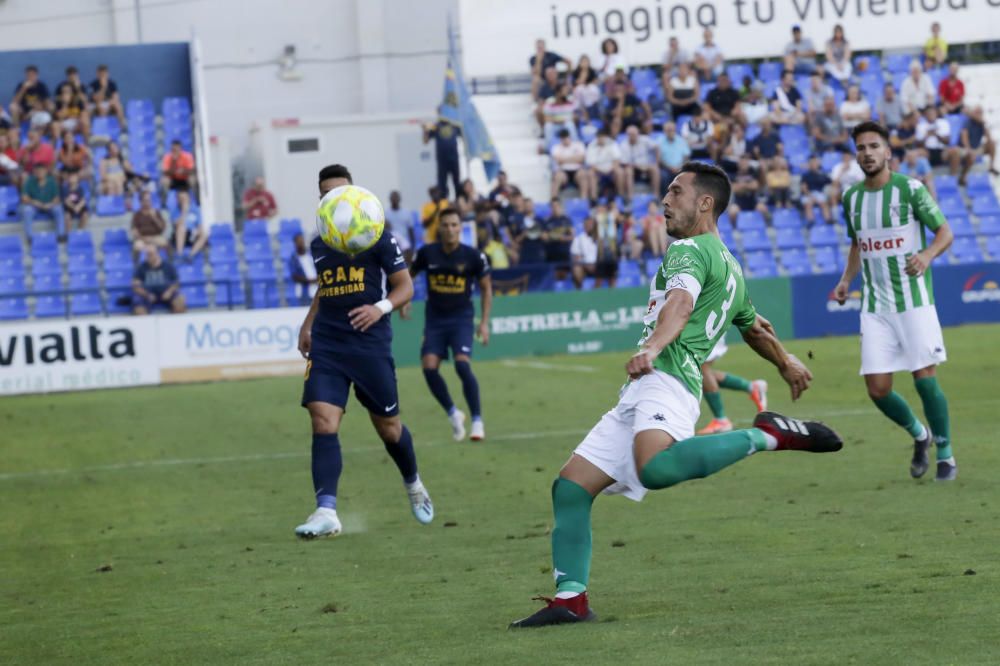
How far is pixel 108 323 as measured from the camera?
82.8ft

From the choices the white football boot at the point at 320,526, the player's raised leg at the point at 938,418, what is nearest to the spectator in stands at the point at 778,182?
the player's raised leg at the point at 938,418

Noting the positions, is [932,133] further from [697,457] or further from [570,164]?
[697,457]

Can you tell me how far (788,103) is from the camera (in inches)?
1340

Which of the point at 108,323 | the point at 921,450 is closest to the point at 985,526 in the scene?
the point at 921,450

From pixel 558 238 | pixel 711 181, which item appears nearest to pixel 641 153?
pixel 558 238

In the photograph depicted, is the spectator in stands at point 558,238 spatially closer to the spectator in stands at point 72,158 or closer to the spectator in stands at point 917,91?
the spectator in stands at point 72,158

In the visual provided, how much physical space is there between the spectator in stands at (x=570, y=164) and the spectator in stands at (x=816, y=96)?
16.4ft

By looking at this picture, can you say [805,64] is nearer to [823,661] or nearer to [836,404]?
[836,404]

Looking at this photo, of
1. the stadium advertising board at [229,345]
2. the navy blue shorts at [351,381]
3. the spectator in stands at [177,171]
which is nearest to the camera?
the navy blue shorts at [351,381]

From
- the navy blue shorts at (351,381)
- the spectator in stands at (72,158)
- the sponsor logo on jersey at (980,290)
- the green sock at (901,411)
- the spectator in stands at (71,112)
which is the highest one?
the spectator in stands at (71,112)

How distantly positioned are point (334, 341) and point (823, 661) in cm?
499

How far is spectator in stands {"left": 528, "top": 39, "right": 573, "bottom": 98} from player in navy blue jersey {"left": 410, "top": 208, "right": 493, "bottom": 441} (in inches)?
715

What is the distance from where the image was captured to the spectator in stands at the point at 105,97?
32.9m

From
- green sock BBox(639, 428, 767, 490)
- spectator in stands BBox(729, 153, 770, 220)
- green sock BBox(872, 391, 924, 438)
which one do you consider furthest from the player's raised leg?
spectator in stands BBox(729, 153, 770, 220)
